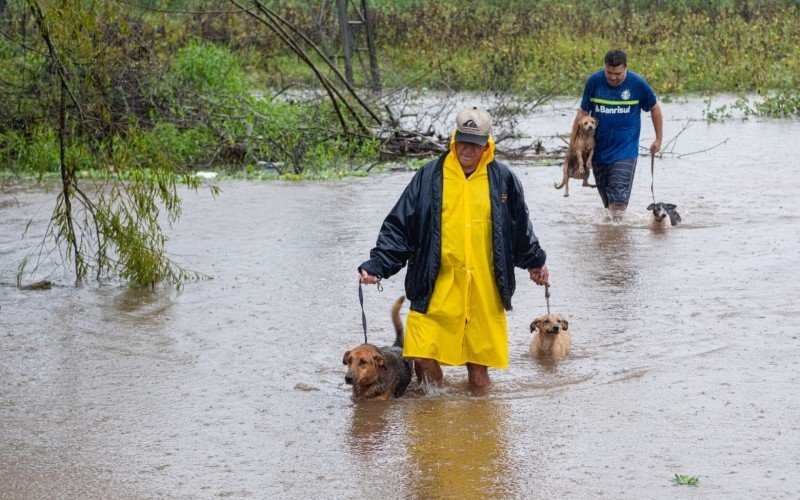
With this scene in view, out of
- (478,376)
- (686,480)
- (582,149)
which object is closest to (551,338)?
(478,376)

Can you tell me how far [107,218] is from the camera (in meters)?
10.1

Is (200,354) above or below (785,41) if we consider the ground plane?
below

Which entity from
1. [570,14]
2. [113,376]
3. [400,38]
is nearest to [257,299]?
[113,376]

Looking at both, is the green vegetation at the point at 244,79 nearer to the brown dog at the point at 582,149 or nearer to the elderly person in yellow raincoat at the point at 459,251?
the brown dog at the point at 582,149

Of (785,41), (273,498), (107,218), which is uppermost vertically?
(785,41)

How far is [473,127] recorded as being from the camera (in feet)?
20.9

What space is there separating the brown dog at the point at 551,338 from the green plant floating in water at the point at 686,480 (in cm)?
225

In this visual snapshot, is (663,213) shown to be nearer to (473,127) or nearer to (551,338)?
(551,338)

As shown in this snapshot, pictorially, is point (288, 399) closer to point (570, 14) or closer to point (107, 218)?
point (107, 218)

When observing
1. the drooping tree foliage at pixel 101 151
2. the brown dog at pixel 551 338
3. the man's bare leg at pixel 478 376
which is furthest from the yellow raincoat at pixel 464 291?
the drooping tree foliage at pixel 101 151

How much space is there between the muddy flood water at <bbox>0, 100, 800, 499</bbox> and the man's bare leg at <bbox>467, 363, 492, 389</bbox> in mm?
76

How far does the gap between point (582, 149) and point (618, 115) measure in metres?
0.50

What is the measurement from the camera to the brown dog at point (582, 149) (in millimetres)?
11727

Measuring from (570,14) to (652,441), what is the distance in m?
30.4
